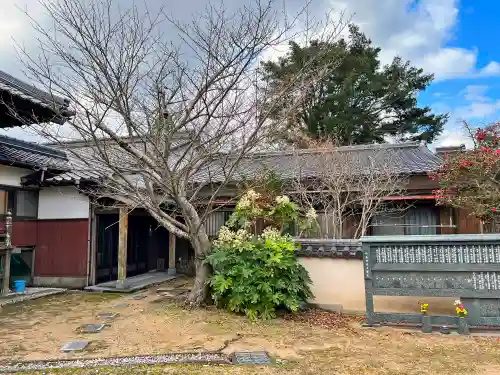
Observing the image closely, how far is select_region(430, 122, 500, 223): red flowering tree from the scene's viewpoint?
8.39m

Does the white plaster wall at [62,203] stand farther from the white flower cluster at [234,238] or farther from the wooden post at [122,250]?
the white flower cluster at [234,238]

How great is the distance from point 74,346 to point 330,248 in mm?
4552

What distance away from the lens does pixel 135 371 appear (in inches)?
163

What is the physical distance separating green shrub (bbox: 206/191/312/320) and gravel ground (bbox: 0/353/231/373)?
1983mm

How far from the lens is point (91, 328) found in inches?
241

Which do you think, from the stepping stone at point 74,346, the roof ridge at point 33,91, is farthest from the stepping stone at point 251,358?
the roof ridge at point 33,91

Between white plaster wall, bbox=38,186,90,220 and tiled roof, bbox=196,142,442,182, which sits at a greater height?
tiled roof, bbox=196,142,442,182

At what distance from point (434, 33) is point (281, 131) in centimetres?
601

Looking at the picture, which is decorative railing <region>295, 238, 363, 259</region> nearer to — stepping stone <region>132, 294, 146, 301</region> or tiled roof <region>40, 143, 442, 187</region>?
tiled roof <region>40, 143, 442, 187</region>

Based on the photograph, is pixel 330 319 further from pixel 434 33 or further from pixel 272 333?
pixel 434 33

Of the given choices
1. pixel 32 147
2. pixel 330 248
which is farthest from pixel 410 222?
pixel 32 147

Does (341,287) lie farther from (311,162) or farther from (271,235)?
(311,162)

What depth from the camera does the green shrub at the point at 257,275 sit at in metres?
6.62

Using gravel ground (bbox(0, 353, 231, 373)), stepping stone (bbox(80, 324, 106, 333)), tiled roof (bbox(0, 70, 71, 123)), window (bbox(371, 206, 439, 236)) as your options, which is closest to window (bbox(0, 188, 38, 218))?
tiled roof (bbox(0, 70, 71, 123))
